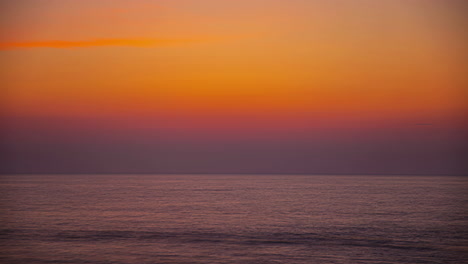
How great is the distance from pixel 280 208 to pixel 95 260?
44.9m

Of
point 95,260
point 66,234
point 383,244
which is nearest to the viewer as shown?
point 95,260

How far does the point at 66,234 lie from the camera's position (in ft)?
164

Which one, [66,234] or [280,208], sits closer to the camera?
[66,234]

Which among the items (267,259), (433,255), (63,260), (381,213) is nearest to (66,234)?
(63,260)

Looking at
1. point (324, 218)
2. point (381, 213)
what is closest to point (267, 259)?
point (324, 218)

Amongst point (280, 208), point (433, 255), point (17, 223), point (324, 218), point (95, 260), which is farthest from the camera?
point (280, 208)

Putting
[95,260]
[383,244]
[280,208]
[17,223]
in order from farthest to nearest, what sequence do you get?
1. [280,208]
2. [17,223]
3. [383,244]
4. [95,260]

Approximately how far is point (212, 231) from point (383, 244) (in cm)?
1750

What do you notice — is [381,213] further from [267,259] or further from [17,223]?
[17,223]

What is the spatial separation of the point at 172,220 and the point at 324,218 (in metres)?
19.8

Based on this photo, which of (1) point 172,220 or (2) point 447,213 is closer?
(1) point 172,220

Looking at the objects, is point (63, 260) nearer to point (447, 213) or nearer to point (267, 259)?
point (267, 259)

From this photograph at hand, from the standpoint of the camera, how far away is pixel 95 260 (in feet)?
126

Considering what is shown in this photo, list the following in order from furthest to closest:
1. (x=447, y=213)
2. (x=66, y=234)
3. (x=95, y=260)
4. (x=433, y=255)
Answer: (x=447, y=213), (x=66, y=234), (x=433, y=255), (x=95, y=260)
